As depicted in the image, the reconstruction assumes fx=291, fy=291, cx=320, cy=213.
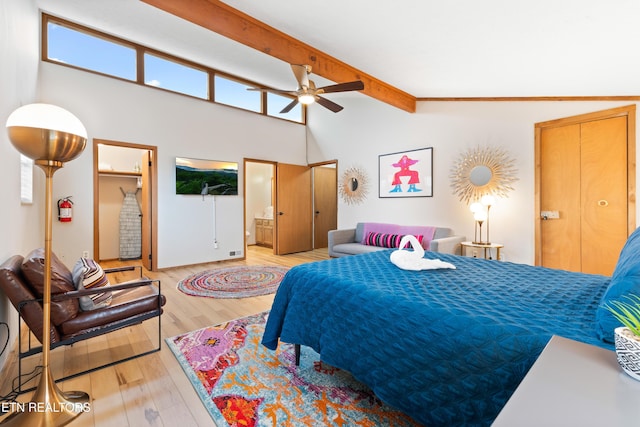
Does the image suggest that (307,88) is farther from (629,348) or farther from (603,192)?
(603,192)

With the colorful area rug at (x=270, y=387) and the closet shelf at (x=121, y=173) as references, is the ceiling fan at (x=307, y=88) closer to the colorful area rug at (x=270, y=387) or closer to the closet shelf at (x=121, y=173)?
the colorful area rug at (x=270, y=387)

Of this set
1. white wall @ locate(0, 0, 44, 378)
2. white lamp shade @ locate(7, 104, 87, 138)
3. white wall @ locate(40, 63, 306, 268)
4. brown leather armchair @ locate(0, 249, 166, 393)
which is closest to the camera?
white lamp shade @ locate(7, 104, 87, 138)

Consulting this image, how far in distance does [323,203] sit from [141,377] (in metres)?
5.80

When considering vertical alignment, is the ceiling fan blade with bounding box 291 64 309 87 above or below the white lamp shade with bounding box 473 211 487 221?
above

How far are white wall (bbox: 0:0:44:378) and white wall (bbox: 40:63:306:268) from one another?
914mm

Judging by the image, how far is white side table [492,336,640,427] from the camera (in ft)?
1.92

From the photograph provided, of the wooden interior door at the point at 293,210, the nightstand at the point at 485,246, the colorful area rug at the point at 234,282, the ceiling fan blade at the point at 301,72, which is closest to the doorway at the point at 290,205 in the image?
the wooden interior door at the point at 293,210

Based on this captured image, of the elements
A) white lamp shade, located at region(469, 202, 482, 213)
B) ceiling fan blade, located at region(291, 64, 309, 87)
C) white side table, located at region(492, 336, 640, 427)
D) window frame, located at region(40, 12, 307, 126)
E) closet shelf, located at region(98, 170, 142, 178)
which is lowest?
white side table, located at region(492, 336, 640, 427)

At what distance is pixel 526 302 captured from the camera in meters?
1.38

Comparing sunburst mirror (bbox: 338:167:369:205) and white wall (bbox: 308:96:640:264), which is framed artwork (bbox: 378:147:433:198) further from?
sunburst mirror (bbox: 338:167:369:205)

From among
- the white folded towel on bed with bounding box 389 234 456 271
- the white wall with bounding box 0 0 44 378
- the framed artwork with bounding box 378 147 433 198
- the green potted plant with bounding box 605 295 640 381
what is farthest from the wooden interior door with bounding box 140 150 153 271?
the green potted plant with bounding box 605 295 640 381

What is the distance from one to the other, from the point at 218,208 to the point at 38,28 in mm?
3375

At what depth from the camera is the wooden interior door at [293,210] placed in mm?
6375

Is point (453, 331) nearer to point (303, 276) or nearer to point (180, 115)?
point (303, 276)
